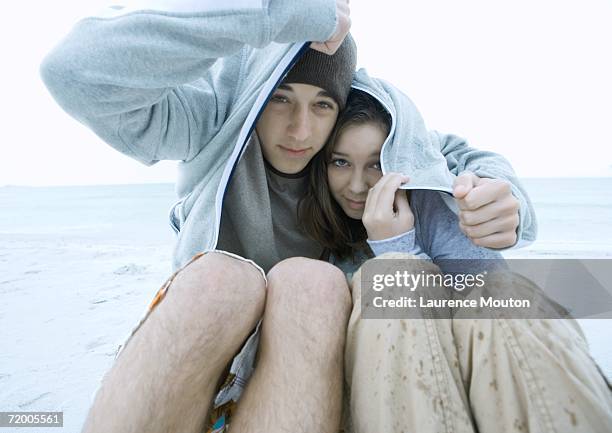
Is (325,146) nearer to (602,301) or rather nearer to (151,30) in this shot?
(151,30)

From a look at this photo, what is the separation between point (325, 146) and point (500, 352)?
860 millimetres

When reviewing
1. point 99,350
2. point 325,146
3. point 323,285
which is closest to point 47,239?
point 99,350

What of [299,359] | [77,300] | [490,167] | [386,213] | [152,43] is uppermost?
[152,43]

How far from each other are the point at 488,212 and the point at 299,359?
550mm

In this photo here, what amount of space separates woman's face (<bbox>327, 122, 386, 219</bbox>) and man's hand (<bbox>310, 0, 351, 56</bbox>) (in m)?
0.38

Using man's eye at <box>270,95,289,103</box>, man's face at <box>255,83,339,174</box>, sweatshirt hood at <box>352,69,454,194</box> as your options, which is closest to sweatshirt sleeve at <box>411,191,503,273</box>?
sweatshirt hood at <box>352,69,454,194</box>

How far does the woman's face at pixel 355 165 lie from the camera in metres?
1.35

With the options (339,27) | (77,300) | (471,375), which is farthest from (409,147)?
(77,300)

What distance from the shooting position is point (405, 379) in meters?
0.74

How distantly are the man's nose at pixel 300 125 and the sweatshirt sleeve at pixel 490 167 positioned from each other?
1.39 ft

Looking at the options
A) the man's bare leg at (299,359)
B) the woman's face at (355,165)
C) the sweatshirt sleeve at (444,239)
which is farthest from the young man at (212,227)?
the woman's face at (355,165)

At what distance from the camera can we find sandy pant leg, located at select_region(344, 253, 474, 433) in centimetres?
71

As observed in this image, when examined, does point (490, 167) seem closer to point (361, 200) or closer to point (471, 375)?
point (361, 200)
